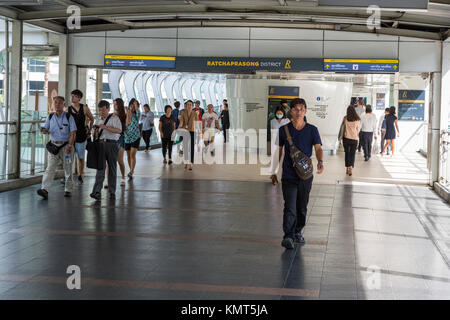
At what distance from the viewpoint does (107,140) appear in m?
11.0

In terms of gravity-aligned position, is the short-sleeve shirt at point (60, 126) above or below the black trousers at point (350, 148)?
above

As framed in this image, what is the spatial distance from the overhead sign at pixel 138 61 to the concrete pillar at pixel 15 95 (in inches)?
128

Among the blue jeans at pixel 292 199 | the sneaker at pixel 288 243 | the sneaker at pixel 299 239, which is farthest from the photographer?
the sneaker at pixel 299 239

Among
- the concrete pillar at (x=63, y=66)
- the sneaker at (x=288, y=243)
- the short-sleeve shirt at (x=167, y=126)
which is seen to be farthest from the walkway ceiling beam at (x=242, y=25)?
the sneaker at (x=288, y=243)

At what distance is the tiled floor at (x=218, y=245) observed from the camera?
5672 mm

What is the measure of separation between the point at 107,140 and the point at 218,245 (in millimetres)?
4147

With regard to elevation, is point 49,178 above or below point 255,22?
below

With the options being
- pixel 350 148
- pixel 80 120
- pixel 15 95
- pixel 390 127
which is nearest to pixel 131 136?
pixel 80 120

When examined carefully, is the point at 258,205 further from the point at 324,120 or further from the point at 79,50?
the point at 324,120

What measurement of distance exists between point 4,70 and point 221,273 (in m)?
8.91

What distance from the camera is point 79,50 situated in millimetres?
16094

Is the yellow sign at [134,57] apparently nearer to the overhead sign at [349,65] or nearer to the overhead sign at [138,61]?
the overhead sign at [138,61]

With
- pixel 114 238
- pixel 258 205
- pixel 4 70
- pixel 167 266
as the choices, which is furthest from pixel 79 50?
pixel 167 266

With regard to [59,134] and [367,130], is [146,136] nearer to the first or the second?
[367,130]
